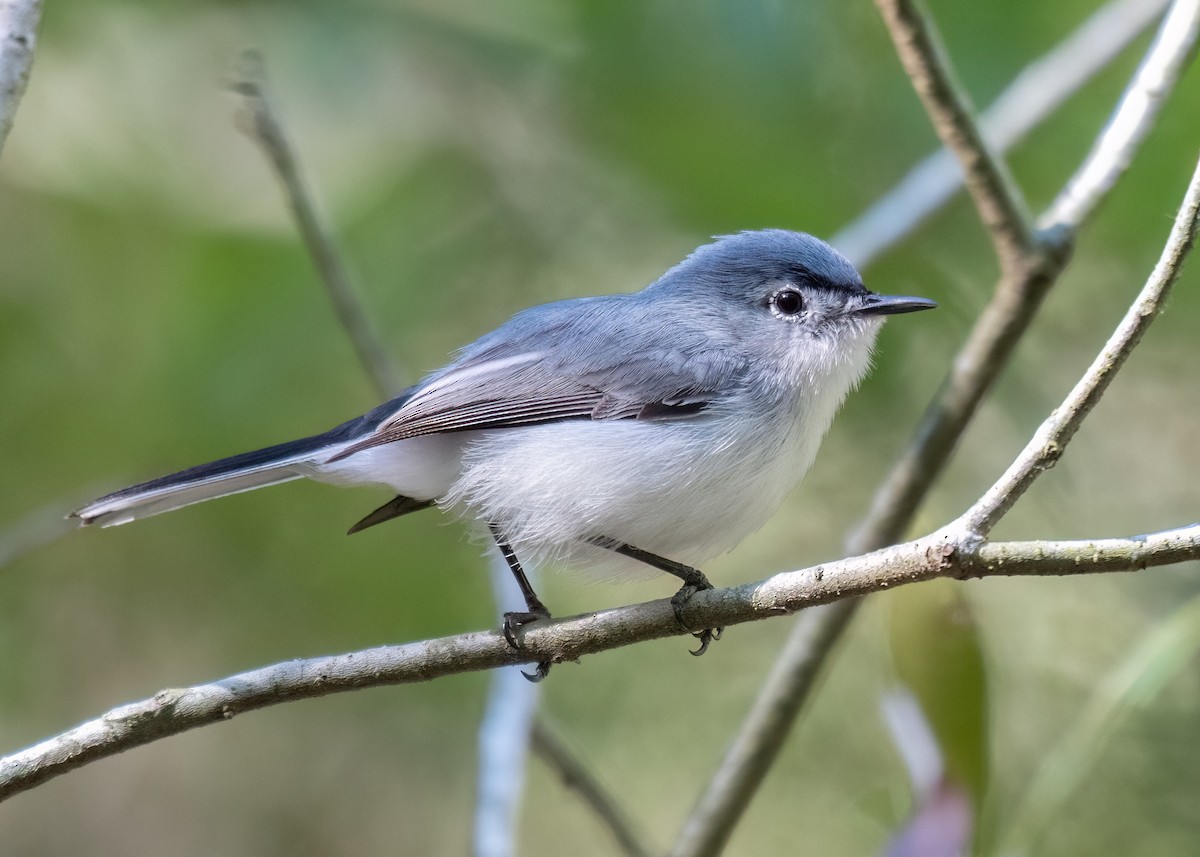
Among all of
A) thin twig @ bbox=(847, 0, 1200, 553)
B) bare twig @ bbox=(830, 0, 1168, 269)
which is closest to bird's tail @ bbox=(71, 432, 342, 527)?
thin twig @ bbox=(847, 0, 1200, 553)

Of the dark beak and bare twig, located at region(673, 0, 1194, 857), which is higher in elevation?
the dark beak

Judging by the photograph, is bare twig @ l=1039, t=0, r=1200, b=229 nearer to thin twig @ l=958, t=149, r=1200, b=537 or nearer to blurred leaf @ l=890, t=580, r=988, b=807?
blurred leaf @ l=890, t=580, r=988, b=807

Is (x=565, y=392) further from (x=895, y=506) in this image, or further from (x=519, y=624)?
(x=895, y=506)

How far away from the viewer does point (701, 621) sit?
76.1 inches

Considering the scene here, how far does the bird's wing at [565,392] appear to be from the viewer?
2.65 m

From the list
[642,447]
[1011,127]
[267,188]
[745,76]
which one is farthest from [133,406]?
[1011,127]

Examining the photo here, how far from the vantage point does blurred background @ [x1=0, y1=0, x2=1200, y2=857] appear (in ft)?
11.3

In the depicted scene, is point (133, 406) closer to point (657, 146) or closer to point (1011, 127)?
point (657, 146)

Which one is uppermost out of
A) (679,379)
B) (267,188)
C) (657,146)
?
(267,188)

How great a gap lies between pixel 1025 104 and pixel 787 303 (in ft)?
3.83

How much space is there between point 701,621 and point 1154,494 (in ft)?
9.30

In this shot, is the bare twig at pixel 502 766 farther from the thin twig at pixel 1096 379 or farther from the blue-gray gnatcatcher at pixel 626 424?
the thin twig at pixel 1096 379

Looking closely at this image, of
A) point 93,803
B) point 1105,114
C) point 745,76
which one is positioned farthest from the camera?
point 93,803

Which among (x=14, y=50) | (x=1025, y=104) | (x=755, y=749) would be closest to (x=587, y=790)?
(x=755, y=749)
